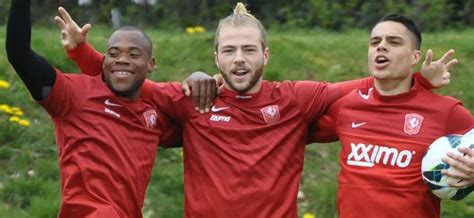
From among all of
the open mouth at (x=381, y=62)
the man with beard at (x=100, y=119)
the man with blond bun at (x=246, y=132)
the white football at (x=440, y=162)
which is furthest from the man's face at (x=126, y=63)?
the white football at (x=440, y=162)

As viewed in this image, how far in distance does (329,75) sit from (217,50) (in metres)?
3.42

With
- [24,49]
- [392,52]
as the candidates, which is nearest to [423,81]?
[392,52]

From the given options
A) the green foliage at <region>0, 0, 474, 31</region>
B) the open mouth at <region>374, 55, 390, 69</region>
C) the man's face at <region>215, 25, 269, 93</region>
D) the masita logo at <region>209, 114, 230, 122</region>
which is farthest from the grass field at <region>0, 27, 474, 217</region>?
the open mouth at <region>374, 55, 390, 69</region>

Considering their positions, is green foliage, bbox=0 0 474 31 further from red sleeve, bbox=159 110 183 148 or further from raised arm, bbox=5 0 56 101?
raised arm, bbox=5 0 56 101

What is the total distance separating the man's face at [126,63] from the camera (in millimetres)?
6250

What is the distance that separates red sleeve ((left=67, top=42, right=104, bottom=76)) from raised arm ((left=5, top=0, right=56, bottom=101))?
42cm

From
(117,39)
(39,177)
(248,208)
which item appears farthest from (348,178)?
(39,177)

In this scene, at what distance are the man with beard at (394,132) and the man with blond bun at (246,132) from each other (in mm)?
269

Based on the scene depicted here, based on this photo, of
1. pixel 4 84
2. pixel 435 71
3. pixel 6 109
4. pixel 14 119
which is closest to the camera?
pixel 435 71

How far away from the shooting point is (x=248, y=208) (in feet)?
20.4

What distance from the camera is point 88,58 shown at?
21.2 ft

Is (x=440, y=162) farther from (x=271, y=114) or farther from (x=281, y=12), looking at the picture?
(x=281, y=12)

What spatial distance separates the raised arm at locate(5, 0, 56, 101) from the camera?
593 cm

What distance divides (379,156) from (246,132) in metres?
0.73
